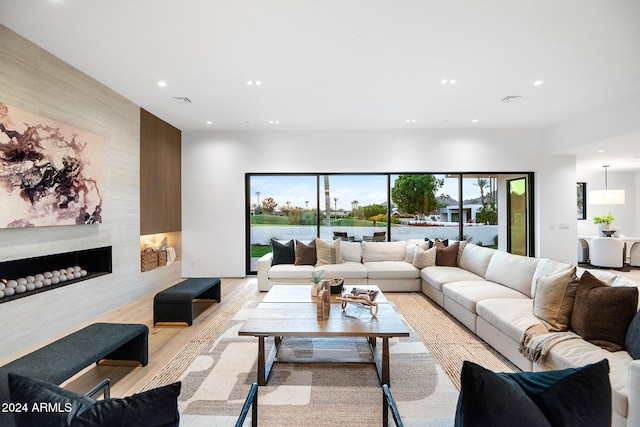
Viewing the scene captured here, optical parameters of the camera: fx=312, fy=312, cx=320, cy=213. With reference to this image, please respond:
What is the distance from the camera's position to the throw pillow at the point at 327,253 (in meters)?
5.40

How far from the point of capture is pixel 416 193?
634 cm

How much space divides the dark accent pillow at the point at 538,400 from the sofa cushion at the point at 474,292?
2.54 m

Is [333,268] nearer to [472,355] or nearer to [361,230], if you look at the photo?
[361,230]

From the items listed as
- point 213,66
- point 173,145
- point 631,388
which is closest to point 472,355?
point 631,388

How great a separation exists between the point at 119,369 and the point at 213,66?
3194 millimetres

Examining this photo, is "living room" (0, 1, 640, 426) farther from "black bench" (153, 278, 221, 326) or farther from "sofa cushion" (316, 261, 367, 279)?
"sofa cushion" (316, 261, 367, 279)

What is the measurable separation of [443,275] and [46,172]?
4993mm

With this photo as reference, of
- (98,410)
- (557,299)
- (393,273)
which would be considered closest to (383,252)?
(393,273)

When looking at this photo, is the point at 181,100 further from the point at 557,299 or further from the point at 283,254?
the point at 557,299

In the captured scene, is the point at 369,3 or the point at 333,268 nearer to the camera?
the point at 369,3

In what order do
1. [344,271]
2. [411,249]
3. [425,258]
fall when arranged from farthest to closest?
[411,249], [425,258], [344,271]

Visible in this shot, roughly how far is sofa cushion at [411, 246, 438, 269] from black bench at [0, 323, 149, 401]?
4.05m

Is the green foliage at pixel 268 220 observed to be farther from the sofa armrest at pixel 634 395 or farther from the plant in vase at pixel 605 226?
the plant in vase at pixel 605 226

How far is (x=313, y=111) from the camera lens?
5.14 m
